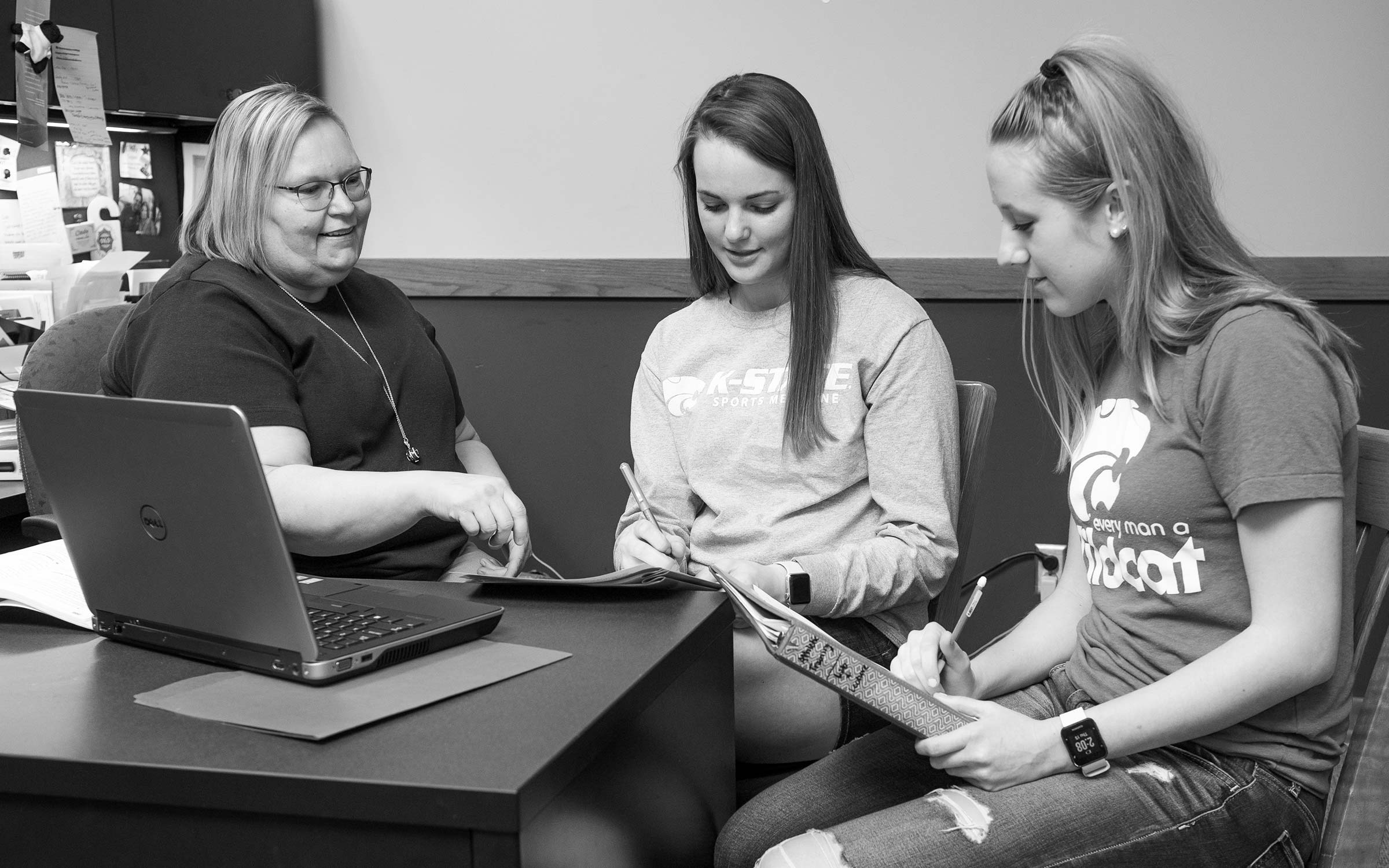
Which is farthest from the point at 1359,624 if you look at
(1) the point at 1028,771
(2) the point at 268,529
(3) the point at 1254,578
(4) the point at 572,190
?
(4) the point at 572,190

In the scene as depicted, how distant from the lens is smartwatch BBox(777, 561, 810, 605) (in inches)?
51.4

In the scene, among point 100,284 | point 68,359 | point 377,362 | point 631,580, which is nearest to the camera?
point 631,580

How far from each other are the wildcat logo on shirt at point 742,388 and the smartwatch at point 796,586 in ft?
0.83

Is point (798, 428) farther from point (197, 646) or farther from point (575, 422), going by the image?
point (575, 422)

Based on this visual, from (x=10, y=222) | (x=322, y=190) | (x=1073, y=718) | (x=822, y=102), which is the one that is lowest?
(x=1073, y=718)

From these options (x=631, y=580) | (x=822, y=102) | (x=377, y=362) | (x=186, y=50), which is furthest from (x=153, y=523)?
(x=822, y=102)

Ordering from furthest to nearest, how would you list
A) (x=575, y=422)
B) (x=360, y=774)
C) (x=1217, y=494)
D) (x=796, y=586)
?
(x=575, y=422), (x=796, y=586), (x=1217, y=494), (x=360, y=774)

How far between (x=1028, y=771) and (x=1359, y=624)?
341 millimetres

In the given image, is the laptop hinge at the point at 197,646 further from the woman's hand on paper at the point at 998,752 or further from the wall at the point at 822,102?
the wall at the point at 822,102

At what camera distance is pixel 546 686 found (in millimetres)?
900

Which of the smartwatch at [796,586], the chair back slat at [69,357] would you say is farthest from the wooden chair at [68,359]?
the smartwatch at [796,586]

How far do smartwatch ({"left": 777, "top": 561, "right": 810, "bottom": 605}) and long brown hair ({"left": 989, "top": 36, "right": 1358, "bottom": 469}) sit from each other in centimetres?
42

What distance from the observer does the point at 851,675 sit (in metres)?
0.96

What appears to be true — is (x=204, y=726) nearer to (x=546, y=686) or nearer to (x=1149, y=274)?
(x=546, y=686)
